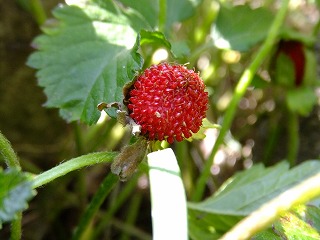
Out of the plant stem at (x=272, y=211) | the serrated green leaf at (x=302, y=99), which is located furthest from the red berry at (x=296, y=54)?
the plant stem at (x=272, y=211)

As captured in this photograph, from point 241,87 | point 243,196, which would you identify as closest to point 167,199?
point 243,196

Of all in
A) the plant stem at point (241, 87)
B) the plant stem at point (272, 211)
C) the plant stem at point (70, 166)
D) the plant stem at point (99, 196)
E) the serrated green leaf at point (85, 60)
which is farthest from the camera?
the plant stem at point (241, 87)

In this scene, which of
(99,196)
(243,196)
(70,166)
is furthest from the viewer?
(243,196)

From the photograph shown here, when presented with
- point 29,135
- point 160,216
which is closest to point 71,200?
point 29,135

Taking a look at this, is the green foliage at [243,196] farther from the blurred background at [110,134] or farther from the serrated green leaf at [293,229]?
the blurred background at [110,134]

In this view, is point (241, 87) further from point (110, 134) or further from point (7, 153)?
point (7, 153)

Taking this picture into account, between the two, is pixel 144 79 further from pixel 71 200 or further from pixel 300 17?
pixel 300 17
